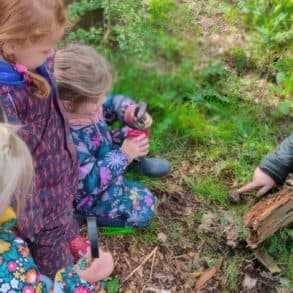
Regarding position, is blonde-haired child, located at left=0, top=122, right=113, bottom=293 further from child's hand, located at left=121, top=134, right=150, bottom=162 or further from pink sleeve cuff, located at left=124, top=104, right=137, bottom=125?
pink sleeve cuff, located at left=124, top=104, right=137, bottom=125

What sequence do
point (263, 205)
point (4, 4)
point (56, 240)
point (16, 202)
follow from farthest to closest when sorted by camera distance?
1. point (263, 205)
2. point (56, 240)
3. point (16, 202)
4. point (4, 4)

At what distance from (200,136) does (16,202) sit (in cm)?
174

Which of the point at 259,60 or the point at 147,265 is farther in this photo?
the point at 259,60

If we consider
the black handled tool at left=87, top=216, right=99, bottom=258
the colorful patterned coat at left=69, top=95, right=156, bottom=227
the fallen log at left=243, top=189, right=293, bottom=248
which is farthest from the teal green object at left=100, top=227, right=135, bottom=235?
the fallen log at left=243, top=189, right=293, bottom=248

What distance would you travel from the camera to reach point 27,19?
177 centimetres

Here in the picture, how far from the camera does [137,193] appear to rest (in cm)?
281

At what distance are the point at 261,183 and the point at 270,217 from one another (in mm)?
318

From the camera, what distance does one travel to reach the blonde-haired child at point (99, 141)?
2.37 metres

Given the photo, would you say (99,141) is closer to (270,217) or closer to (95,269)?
(95,269)

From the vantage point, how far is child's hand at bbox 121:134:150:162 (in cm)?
266

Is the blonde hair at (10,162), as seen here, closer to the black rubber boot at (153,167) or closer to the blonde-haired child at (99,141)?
the blonde-haired child at (99,141)

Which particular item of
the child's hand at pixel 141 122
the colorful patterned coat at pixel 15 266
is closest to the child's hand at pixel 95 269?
the colorful patterned coat at pixel 15 266

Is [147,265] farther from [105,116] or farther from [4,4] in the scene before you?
[4,4]

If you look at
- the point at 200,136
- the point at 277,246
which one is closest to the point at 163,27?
the point at 200,136
